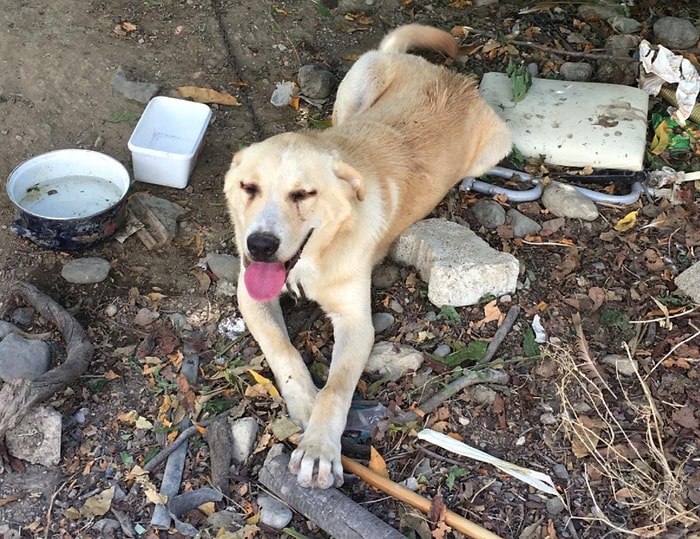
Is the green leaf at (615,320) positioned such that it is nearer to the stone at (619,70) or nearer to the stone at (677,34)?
the stone at (619,70)

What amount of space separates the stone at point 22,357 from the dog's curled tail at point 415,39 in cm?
315

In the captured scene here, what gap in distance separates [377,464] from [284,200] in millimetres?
1231

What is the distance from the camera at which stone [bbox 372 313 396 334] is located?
4043mm

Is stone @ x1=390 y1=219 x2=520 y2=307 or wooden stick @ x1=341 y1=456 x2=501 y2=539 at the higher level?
stone @ x1=390 y1=219 x2=520 y2=307

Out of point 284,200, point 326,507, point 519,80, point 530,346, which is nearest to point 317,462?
point 326,507

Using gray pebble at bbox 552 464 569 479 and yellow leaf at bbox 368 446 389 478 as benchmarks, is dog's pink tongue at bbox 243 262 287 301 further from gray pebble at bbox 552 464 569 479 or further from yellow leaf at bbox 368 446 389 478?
gray pebble at bbox 552 464 569 479

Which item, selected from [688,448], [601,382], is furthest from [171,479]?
[688,448]

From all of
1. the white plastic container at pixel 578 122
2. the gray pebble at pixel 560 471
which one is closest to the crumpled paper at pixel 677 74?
the white plastic container at pixel 578 122

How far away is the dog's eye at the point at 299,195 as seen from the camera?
10.9 feet

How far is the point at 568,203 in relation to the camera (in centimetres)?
482

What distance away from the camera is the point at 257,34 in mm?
5984

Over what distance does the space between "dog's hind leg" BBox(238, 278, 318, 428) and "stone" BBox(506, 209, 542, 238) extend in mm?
1666

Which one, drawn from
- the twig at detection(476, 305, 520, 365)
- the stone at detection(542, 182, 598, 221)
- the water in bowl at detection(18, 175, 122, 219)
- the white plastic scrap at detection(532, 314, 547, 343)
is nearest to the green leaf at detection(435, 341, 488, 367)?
the twig at detection(476, 305, 520, 365)

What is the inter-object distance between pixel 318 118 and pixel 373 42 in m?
1.09
